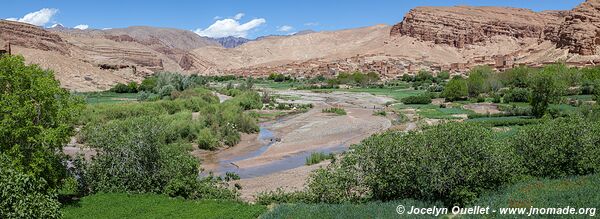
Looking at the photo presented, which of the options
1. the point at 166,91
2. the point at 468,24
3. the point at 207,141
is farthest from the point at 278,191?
the point at 468,24

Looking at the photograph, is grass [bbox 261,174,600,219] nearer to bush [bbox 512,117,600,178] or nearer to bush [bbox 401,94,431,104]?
bush [bbox 512,117,600,178]

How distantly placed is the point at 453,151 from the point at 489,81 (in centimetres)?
6591

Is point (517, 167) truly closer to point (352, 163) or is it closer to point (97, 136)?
point (352, 163)

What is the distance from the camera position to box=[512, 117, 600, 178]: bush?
20.0m

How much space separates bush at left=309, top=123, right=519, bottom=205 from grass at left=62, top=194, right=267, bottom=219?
3.18 metres

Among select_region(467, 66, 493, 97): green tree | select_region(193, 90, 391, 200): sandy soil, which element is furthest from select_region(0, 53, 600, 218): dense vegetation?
select_region(467, 66, 493, 97): green tree

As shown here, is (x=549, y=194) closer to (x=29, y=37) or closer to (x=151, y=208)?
(x=151, y=208)

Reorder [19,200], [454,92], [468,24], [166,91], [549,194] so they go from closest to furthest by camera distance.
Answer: [19,200] → [549,194] → [166,91] → [454,92] → [468,24]

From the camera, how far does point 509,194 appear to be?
17.2 meters

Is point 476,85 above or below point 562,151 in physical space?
below

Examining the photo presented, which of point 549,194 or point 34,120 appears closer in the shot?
point 549,194

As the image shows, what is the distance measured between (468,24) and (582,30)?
55.5 meters

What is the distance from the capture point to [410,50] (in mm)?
159000

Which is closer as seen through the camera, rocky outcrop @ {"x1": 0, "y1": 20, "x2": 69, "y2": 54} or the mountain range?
the mountain range
